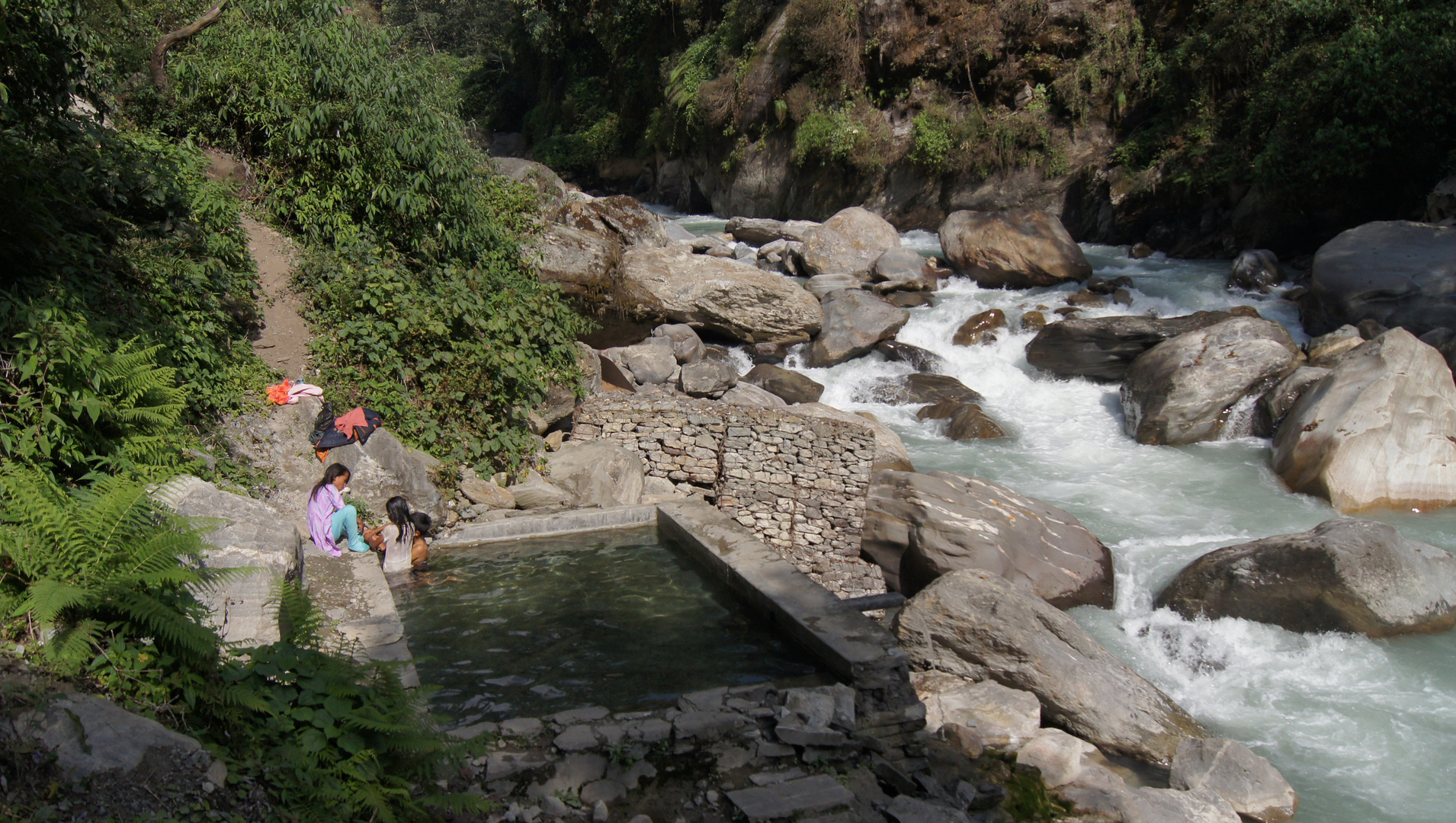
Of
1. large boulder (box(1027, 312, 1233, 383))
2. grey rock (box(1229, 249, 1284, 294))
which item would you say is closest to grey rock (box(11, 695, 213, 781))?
large boulder (box(1027, 312, 1233, 383))

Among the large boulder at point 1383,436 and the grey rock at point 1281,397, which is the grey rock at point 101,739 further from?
the grey rock at point 1281,397

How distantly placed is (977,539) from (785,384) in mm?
5046

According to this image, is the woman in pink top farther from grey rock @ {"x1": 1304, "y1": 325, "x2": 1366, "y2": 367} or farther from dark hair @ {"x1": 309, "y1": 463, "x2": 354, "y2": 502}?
grey rock @ {"x1": 1304, "y1": 325, "x2": 1366, "y2": 367}

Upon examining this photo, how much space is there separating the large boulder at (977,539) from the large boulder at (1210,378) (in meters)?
3.63

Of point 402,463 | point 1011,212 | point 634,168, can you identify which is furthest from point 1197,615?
point 634,168

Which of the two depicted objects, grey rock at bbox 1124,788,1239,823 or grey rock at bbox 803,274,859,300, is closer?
grey rock at bbox 1124,788,1239,823

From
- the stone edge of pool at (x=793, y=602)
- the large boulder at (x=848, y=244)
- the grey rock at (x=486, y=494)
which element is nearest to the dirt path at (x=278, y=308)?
the grey rock at (x=486, y=494)

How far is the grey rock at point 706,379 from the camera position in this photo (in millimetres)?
11812

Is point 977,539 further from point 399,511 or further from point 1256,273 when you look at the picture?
point 1256,273

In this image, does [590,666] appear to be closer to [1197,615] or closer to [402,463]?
[402,463]

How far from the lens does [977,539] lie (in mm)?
8008

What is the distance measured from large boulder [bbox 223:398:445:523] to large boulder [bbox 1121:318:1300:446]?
924cm

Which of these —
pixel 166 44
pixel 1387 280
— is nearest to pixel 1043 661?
pixel 1387 280

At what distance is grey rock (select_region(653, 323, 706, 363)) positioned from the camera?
1262 cm
